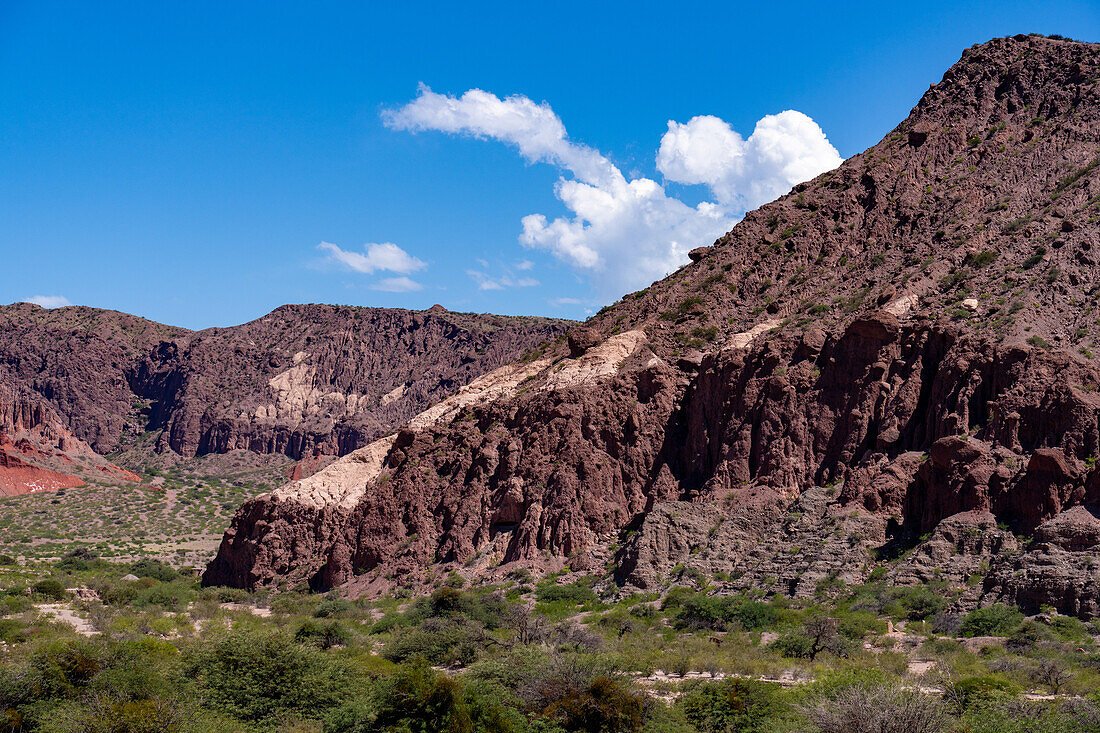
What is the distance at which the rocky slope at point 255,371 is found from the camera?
15150cm

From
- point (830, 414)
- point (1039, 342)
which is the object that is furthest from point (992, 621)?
point (830, 414)

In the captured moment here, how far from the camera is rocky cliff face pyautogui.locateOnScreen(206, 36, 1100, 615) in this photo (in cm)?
3591

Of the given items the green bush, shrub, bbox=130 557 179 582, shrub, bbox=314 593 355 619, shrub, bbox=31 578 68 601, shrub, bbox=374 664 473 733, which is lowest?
shrub, bbox=130 557 179 582

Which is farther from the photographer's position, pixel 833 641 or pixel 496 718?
pixel 833 641

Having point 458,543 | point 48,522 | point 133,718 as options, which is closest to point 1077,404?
point 458,543

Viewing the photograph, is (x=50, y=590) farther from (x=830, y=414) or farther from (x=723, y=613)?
(x=830, y=414)

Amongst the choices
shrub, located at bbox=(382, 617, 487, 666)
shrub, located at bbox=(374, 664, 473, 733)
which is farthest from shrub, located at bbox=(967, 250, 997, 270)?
shrub, located at bbox=(374, 664, 473, 733)

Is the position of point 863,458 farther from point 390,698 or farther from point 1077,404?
point 390,698

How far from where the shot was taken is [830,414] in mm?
43188

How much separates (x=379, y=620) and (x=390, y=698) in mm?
17001

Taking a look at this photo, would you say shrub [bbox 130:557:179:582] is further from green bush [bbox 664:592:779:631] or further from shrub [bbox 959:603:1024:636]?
shrub [bbox 959:603:1024:636]

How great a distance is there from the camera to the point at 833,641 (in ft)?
94.8

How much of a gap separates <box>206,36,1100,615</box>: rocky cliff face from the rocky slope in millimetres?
96941

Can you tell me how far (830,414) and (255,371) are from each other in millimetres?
135124
